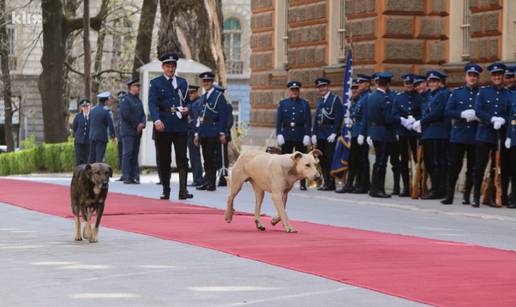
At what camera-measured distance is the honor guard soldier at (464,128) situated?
20812 millimetres

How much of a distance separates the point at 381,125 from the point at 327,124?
6.39ft

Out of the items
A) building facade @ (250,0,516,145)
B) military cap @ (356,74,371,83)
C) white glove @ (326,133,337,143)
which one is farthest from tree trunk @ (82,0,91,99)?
military cap @ (356,74,371,83)

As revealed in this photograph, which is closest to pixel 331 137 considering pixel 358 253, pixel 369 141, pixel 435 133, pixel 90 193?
pixel 369 141

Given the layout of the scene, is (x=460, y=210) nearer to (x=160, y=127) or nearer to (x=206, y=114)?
(x=160, y=127)

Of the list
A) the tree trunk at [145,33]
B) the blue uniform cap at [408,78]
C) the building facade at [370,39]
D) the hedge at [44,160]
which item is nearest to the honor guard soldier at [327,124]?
the building facade at [370,39]

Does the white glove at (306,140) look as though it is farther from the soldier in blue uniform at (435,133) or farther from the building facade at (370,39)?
the soldier in blue uniform at (435,133)

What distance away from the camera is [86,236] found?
14.4m

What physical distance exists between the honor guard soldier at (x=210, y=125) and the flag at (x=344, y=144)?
1871 millimetres

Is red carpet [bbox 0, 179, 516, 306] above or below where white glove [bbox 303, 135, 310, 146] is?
below

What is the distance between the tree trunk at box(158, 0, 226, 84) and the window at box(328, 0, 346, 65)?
24.2 feet

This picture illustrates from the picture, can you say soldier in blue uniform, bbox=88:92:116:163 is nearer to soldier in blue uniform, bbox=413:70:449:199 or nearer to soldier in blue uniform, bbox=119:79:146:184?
soldier in blue uniform, bbox=119:79:146:184

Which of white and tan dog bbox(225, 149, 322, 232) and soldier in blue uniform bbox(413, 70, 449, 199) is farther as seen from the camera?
soldier in blue uniform bbox(413, 70, 449, 199)

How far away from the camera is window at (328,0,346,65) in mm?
27094

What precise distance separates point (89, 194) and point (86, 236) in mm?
407
